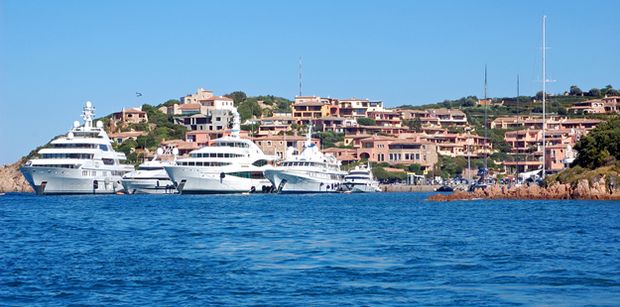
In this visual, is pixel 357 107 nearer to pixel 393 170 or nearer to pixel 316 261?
pixel 393 170

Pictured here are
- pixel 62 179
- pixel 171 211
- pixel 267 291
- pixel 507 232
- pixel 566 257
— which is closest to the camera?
pixel 267 291

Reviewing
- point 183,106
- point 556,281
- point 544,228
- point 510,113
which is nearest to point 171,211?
point 544,228

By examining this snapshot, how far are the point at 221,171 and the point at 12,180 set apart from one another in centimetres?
5117

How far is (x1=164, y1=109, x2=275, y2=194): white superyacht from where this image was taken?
99688 mm

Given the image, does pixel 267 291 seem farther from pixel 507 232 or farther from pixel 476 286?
pixel 507 232

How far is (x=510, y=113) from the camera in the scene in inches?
7490

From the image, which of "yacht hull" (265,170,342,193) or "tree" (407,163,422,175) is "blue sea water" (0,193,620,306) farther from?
"tree" (407,163,422,175)

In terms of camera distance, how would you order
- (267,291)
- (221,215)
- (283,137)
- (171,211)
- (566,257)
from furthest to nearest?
(283,137)
(171,211)
(221,215)
(566,257)
(267,291)

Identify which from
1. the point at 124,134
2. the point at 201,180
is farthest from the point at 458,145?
the point at 201,180

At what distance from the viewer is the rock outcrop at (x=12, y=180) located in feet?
454

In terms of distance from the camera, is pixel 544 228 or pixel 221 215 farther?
pixel 221 215

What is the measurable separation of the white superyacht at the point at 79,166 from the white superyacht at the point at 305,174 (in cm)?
1706

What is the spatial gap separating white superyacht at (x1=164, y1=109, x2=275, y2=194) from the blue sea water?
47.2 m

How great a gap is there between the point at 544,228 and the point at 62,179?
66.3 metres
